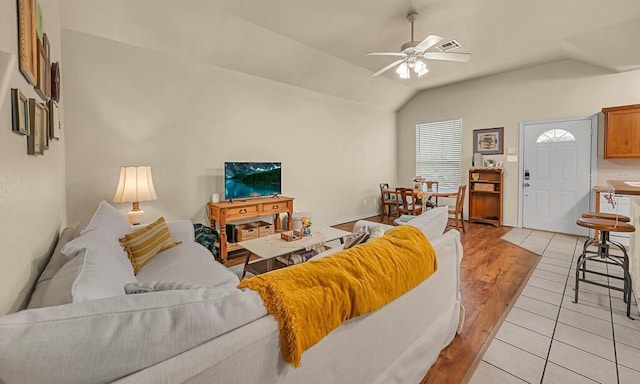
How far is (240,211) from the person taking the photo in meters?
3.72

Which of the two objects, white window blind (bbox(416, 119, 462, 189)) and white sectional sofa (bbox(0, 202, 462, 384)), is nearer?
white sectional sofa (bbox(0, 202, 462, 384))

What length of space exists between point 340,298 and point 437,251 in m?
0.92

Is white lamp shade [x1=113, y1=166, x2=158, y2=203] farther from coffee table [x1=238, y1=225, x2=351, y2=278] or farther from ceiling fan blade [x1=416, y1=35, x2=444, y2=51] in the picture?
ceiling fan blade [x1=416, y1=35, x2=444, y2=51]

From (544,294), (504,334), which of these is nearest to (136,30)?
(504,334)

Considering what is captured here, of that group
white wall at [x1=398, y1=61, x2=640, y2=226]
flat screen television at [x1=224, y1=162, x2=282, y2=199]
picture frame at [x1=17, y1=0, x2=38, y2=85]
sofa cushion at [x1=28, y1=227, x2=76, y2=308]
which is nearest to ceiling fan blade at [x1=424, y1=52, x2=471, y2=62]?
flat screen television at [x1=224, y1=162, x2=282, y2=199]

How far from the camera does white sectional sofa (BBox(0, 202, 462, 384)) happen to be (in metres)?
0.59

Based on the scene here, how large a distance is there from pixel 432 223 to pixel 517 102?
4723mm

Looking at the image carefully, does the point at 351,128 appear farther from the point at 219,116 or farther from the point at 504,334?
the point at 504,334

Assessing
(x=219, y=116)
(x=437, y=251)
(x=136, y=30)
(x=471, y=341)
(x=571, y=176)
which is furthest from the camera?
(x=571, y=176)

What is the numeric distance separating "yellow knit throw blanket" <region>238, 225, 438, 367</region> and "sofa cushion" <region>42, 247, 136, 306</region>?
1.62 feet

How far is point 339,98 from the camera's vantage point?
17.9 feet

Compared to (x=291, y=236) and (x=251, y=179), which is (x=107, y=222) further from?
(x=251, y=179)

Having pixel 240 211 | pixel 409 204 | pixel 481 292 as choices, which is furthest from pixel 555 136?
pixel 240 211

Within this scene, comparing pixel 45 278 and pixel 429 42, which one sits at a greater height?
pixel 429 42
